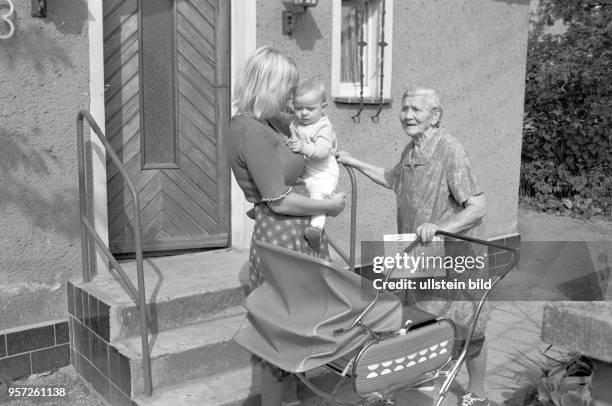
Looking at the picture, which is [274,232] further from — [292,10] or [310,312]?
[292,10]

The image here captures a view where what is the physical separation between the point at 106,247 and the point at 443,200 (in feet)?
6.59

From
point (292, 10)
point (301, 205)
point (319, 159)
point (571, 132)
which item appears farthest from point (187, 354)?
point (571, 132)

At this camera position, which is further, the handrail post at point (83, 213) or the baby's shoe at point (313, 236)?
the handrail post at point (83, 213)

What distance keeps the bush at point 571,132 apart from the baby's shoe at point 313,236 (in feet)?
26.3

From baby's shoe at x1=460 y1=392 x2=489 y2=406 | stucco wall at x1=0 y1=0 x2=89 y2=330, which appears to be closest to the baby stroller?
baby's shoe at x1=460 y1=392 x2=489 y2=406

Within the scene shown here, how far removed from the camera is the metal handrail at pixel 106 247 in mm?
3578

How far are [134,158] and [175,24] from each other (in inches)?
40.6

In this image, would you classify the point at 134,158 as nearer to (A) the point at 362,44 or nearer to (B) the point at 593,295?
(A) the point at 362,44

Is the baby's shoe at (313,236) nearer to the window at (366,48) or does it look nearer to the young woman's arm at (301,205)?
the young woman's arm at (301,205)

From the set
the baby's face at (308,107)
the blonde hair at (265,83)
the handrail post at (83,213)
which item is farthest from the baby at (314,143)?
the handrail post at (83,213)

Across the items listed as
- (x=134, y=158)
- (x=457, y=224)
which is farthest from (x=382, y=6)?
(x=457, y=224)

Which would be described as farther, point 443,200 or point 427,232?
point 443,200

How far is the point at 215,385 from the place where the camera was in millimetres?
3828

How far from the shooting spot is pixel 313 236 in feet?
10.6
